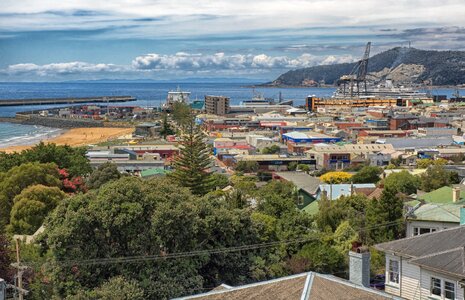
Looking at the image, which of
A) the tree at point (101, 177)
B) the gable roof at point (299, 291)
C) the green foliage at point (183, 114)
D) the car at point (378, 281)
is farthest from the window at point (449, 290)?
the green foliage at point (183, 114)

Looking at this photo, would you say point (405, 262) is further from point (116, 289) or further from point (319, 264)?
point (116, 289)

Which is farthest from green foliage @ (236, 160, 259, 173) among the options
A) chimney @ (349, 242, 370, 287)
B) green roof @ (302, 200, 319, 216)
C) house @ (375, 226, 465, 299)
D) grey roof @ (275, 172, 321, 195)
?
chimney @ (349, 242, 370, 287)

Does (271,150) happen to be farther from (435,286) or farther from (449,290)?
(449,290)

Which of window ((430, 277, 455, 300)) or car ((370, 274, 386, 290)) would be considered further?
car ((370, 274, 386, 290))

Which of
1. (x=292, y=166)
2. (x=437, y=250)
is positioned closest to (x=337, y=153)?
(x=292, y=166)

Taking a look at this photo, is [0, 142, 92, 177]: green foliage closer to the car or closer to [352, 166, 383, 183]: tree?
[352, 166, 383, 183]: tree

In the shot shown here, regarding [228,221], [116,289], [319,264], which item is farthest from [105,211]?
[319,264]

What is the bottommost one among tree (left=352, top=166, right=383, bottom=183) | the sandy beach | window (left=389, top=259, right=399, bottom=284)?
the sandy beach

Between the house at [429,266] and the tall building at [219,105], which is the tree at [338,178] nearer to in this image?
the house at [429,266]
